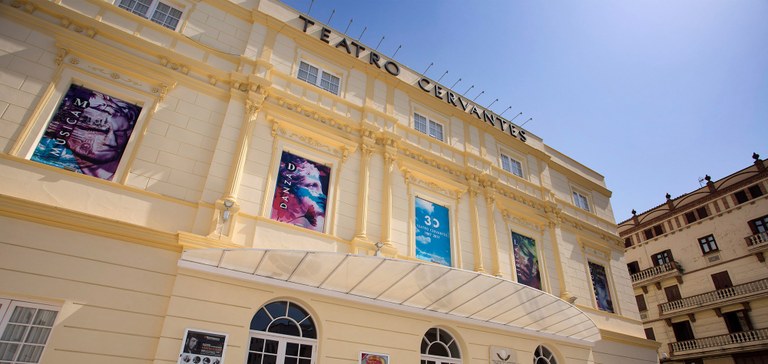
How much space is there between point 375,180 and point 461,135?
508 centimetres

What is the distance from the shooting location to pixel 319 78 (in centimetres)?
1252

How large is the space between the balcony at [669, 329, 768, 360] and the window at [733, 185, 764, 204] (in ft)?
26.7

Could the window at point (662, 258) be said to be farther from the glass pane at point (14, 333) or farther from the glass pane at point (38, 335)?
the glass pane at point (14, 333)

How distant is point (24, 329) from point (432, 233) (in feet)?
30.8

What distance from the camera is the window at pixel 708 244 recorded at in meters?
25.9

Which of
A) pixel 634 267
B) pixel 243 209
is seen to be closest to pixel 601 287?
pixel 243 209

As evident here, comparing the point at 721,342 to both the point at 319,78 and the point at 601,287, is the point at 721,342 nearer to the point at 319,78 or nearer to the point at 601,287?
the point at 601,287

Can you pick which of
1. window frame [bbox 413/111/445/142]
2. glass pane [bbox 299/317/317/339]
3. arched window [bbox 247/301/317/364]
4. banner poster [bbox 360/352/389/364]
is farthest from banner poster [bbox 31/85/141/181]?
window frame [bbox 413/111/445/142]

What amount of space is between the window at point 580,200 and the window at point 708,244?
14178mm

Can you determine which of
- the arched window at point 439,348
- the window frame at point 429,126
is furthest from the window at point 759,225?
the arched window at point 439,348

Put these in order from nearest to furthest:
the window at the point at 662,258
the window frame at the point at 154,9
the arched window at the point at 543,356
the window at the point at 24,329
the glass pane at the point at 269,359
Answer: the window at the point at 24,329 → the glass pane at the point at 269,359 → the window frame at the point at 154,9 → the arched window at the point at 543,356 → the window at the point at 662,258

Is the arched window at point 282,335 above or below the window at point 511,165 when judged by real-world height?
below

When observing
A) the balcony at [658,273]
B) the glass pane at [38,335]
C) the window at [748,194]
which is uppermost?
the window at [748,194]

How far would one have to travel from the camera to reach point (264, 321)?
26.6ft
